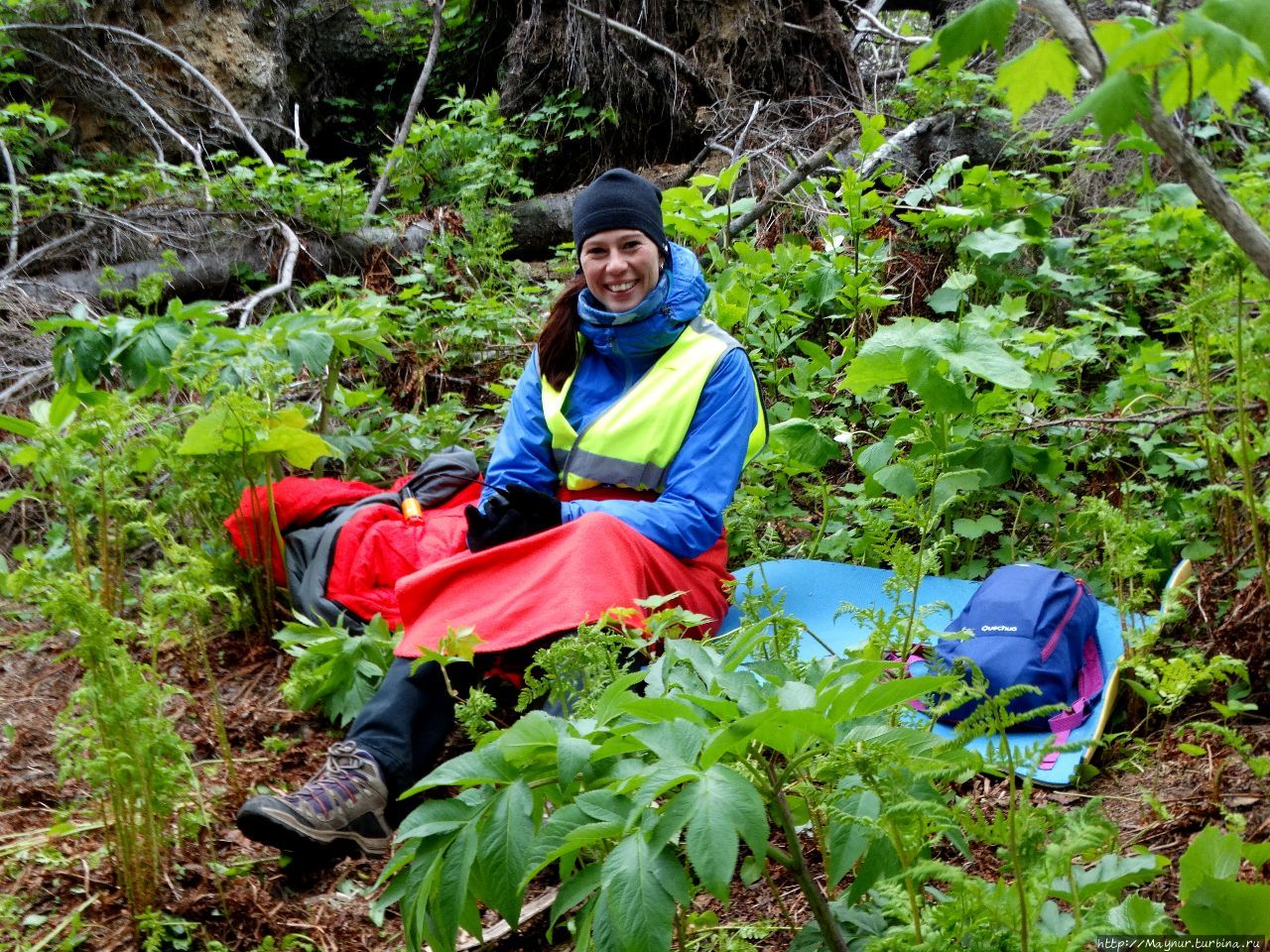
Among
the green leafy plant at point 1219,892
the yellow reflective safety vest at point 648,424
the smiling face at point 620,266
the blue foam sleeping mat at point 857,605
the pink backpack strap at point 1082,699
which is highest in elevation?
the smiling face at point 620,266

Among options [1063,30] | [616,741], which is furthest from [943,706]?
[1063,30]

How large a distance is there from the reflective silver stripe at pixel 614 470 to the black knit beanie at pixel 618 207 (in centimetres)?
71

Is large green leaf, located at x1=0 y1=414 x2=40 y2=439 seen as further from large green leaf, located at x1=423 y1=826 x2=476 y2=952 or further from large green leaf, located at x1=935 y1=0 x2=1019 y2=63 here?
large green leaf, located at x1=935 y1=0 x2=1019 y2=63

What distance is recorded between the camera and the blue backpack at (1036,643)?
266 cm

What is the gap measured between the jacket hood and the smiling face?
0.22 ft

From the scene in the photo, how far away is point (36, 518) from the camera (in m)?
4.41

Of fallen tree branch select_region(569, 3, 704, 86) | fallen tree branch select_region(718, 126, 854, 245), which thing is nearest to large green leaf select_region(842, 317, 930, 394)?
fallen tree branch select_region(718, 126, 854, 245)

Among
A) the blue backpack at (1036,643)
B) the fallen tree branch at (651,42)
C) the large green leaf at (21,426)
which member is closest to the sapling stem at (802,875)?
the blue backpack at (1036,643)

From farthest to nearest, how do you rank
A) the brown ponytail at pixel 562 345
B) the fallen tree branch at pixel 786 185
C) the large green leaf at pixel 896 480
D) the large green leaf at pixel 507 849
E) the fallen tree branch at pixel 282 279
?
1. the fallen tree branch at pixel 786 185
2. the fallen tree branch at pixel 282 279
3. the brown ponytail at pixel 562 345
4. the large green leaf at pixel 896 480
5. the large green leaf at pixel 507 849

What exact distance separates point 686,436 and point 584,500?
37cm

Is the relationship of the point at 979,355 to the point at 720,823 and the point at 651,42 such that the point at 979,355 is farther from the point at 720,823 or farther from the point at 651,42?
the point at 651,42

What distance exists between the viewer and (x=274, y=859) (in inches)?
99.5

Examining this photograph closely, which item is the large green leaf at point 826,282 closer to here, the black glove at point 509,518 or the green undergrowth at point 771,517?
the green undergrowth at point 771,517

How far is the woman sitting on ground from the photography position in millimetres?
2686
